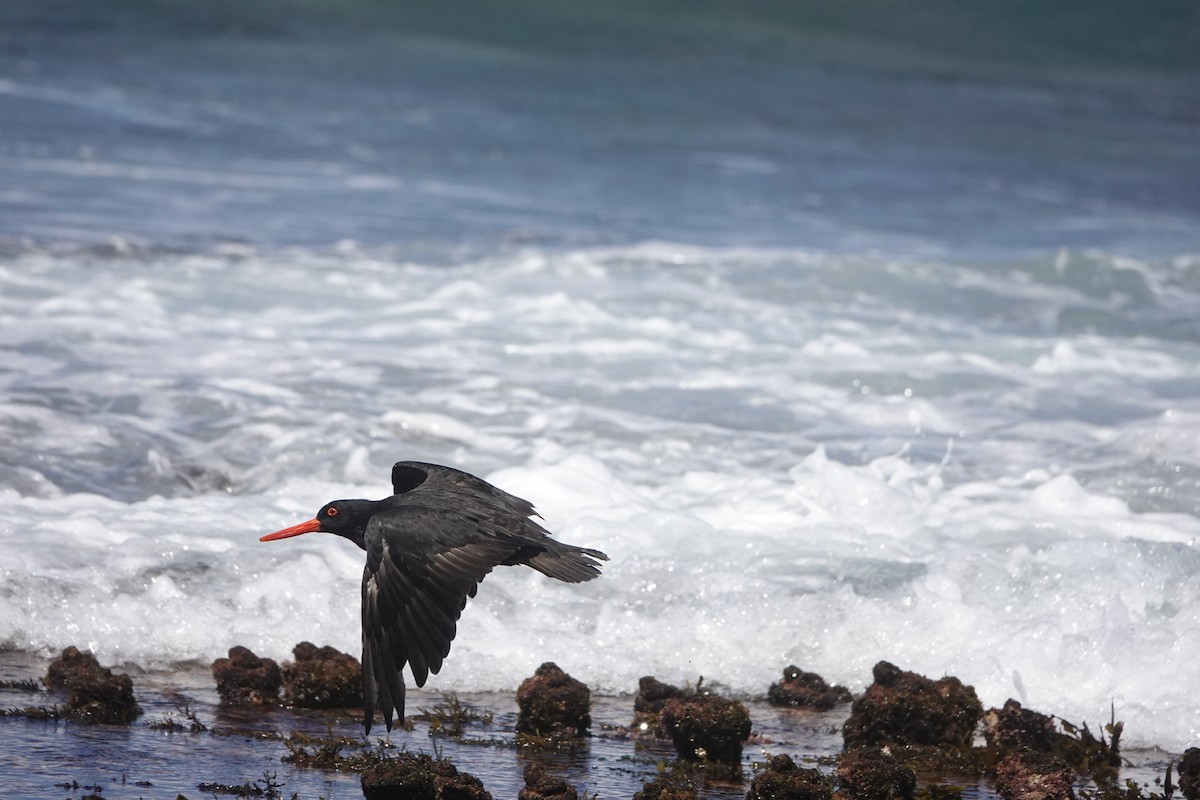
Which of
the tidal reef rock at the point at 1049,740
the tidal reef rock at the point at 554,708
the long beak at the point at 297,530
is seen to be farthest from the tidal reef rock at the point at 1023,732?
the long beak at the point at 297,530

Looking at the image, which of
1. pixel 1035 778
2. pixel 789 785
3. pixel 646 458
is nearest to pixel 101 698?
pixel 789 785

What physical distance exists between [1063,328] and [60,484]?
9.75 meters

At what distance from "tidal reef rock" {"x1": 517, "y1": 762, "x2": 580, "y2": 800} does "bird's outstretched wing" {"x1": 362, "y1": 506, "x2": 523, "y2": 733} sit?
0.44 meters

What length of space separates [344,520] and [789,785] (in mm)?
2022

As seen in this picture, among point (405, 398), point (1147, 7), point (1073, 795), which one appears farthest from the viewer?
point (1147, 7)

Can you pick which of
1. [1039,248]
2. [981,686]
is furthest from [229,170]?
[981,686]

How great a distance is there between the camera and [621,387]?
11.1m

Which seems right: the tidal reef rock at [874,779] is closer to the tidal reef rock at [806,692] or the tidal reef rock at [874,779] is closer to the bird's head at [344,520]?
the tidal reef rock at [806,692]

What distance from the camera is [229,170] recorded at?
67.7 feet

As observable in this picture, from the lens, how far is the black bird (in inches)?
174

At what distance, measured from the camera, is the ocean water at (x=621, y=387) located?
644cm

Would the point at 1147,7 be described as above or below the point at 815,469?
above

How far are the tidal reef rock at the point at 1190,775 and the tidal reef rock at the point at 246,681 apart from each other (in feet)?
10.2

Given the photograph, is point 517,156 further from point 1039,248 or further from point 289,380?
point 289,380
